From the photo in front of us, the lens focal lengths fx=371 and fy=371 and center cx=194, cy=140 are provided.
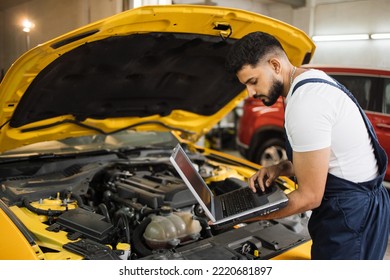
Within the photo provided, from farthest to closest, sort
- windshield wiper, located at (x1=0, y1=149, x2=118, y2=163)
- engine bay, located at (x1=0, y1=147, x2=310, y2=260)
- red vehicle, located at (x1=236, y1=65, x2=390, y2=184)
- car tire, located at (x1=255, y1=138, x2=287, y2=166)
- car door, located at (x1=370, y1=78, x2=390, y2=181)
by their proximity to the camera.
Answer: car tire, located at (x1=255, y1=138, x2=287, y2=166)
red vehicle, located at (x1=236, y1=65, x2=390, y2=184)
car door, located at (x1=370, y1=78, x2=390, y2=181)
windshield wiper, located at (x1=0, y1=149, x2=118, y2=163)
engine bay, located at (x1=0, y1=147, x2=310, y2=260)

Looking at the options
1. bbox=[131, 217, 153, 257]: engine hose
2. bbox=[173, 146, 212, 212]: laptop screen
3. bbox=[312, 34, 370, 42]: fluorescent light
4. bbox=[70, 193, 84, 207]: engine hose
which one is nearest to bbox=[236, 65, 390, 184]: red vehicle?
bbox=[312, 34, 370, 42]: fluorescent light

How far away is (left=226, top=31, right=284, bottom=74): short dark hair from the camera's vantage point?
1397 millimetres

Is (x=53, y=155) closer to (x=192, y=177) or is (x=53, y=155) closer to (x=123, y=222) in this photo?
(x=123, y=222)

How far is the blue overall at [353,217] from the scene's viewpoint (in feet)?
4.66

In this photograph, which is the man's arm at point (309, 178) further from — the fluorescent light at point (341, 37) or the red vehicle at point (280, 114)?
the red vehicle at point (280, 114)

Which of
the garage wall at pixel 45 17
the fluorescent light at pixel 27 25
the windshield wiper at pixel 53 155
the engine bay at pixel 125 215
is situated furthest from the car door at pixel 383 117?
the fluorescent light at pixel 27 25

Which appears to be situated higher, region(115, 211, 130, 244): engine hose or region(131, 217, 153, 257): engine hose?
region(115, 211, 130, 244): engine hose

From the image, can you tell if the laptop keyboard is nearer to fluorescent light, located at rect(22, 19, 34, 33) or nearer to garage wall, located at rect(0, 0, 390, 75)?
garage wall, located at rect(0, 0, 390, 75)

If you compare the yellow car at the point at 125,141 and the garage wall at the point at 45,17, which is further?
the garage wall at the point at 45,17

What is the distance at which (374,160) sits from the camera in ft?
4.82

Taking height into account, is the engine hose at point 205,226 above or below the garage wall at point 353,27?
below

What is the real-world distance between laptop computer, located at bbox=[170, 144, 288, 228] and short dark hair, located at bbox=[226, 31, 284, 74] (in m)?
0.44

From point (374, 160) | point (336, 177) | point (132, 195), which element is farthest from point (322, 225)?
point (132, 195)

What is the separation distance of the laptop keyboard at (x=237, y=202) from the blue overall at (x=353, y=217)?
288 millimetres
